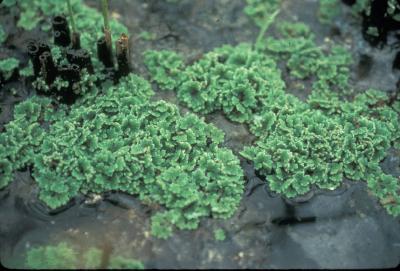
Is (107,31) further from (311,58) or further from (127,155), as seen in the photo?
(311,58)

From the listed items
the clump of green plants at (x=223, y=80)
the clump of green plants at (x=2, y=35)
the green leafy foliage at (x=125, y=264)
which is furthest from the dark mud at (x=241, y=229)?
the clump of green plants at (x=2, y=35)

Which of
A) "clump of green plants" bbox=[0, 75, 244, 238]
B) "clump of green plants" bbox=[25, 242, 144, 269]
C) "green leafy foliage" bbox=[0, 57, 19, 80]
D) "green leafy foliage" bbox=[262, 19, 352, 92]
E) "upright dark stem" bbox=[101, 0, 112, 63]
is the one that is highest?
"upright dark stem" bbox=[101, 0, 112, 63]

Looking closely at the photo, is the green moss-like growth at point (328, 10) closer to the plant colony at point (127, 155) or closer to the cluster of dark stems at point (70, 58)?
the plant colony at point (127, 155)

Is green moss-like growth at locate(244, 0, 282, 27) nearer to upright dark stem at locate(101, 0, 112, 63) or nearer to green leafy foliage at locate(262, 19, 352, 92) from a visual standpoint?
green leafy foliage at locate(262, 19, 352, 92)

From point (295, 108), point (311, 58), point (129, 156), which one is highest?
point (311, 58)

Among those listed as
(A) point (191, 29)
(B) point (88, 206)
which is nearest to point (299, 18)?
(A) point (191, 29)

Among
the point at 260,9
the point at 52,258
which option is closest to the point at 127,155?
the point at 52,258

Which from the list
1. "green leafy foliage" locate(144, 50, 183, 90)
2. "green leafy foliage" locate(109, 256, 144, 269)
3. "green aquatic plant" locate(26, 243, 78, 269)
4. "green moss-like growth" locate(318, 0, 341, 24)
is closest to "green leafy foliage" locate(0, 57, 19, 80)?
"green leafy foliage" locate(144, 50, 183, 90)
